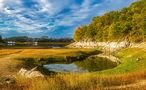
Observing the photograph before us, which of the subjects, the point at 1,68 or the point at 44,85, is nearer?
the point at 44,85

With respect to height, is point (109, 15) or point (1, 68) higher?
point (109, 15)

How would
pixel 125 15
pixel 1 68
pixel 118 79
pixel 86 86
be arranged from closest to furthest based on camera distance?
pixel 86 86 < pixel 118 79 < pixel 1 68 < pixel 125 15

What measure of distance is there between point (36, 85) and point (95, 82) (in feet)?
17.3

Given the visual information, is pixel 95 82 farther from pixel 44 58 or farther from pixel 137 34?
pixel 137 34

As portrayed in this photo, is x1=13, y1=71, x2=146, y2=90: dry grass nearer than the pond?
Yes

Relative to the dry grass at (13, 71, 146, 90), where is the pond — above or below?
below

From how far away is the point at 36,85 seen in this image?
24.3m

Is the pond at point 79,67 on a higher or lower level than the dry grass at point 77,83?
lower

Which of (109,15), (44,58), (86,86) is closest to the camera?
(86,86)

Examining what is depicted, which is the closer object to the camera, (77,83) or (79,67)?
(77,83)

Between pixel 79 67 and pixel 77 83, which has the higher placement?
pixel 77 83

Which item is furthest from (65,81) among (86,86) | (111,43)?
(111,43)

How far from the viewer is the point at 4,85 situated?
27.5m

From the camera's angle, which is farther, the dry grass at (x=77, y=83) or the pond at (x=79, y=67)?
the pond at (x=79, y=67)
